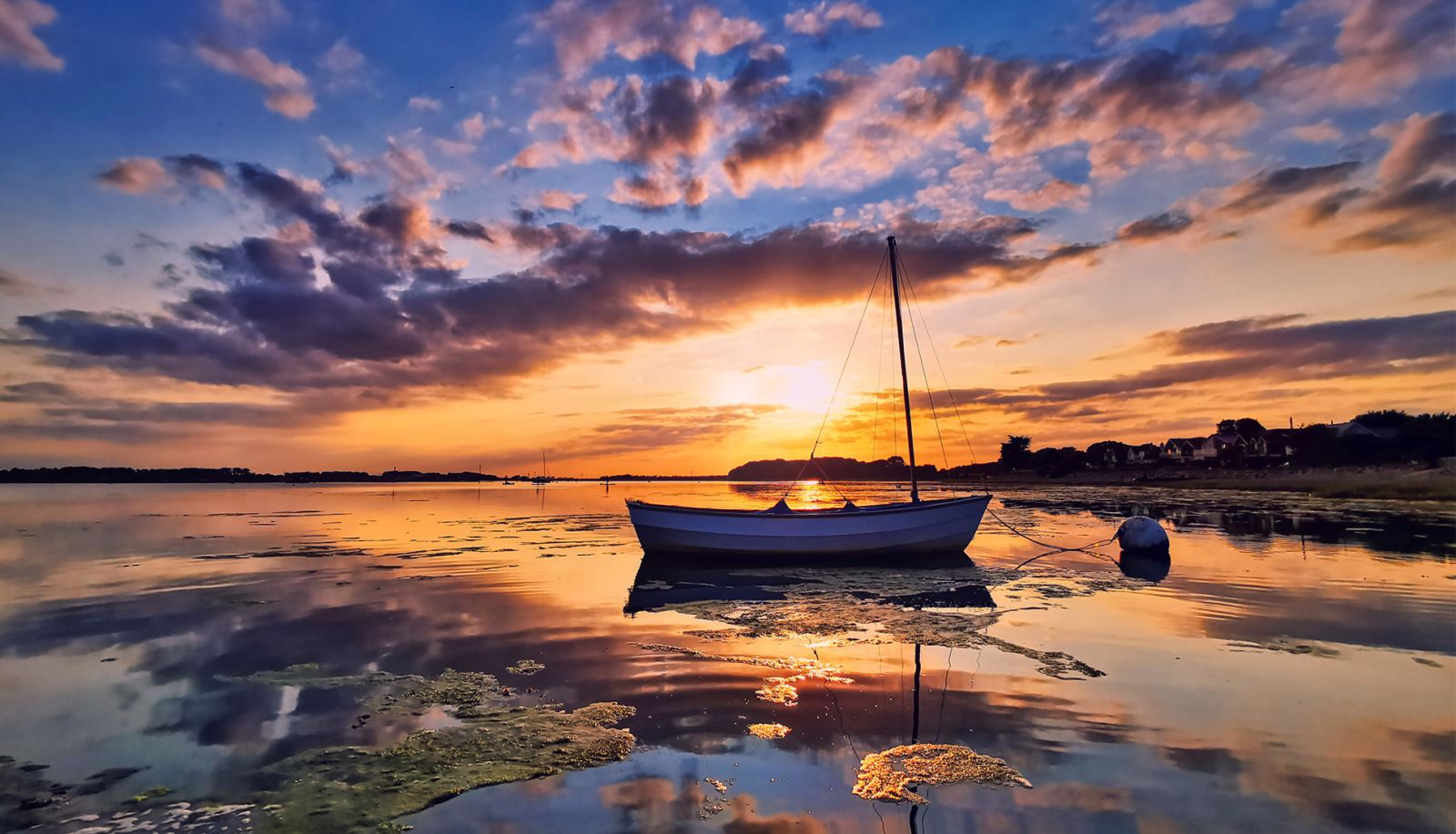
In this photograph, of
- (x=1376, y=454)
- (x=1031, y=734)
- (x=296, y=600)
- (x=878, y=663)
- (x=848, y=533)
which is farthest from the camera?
(x=1376, y=454)

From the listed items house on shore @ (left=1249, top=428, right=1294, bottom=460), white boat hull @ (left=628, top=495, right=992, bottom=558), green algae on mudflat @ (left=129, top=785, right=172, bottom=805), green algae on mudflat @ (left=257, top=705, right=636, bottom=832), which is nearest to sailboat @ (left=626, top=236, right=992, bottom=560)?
white boat hull @ (left=628, top=495, right=992, bottom=558)

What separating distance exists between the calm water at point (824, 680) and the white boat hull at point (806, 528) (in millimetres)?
1340

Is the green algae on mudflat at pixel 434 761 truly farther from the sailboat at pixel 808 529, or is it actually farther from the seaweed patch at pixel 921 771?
the sailboat at pixel 808 529

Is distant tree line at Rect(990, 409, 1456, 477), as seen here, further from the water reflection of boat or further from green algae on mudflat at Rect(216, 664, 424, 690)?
green algae on mudflat at Rect(216, 664, 424, 690)

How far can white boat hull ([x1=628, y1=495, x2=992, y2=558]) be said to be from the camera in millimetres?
26359

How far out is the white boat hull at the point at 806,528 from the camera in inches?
1038

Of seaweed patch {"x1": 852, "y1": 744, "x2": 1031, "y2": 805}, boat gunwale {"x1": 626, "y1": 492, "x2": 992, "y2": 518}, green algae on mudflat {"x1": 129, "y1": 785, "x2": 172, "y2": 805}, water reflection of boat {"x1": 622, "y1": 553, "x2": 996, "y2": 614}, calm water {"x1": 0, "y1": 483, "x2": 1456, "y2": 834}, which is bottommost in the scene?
water reflection of boat {"x1": 622, "y1": 553, "x2": 996, "y2": 614}

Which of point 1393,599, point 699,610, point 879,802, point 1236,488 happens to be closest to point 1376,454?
point 1236,488

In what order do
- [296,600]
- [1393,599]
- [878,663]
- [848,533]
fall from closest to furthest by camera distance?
[878,663]
[1393,599]
[296,600]
[848,533]

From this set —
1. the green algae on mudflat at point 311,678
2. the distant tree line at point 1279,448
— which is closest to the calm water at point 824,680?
the green algae on mudflat at point 311,678

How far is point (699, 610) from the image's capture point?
1816 centimetres

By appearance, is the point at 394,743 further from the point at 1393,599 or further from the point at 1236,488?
the point at 1236,488

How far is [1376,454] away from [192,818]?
110687mm

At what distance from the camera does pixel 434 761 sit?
315 inches
